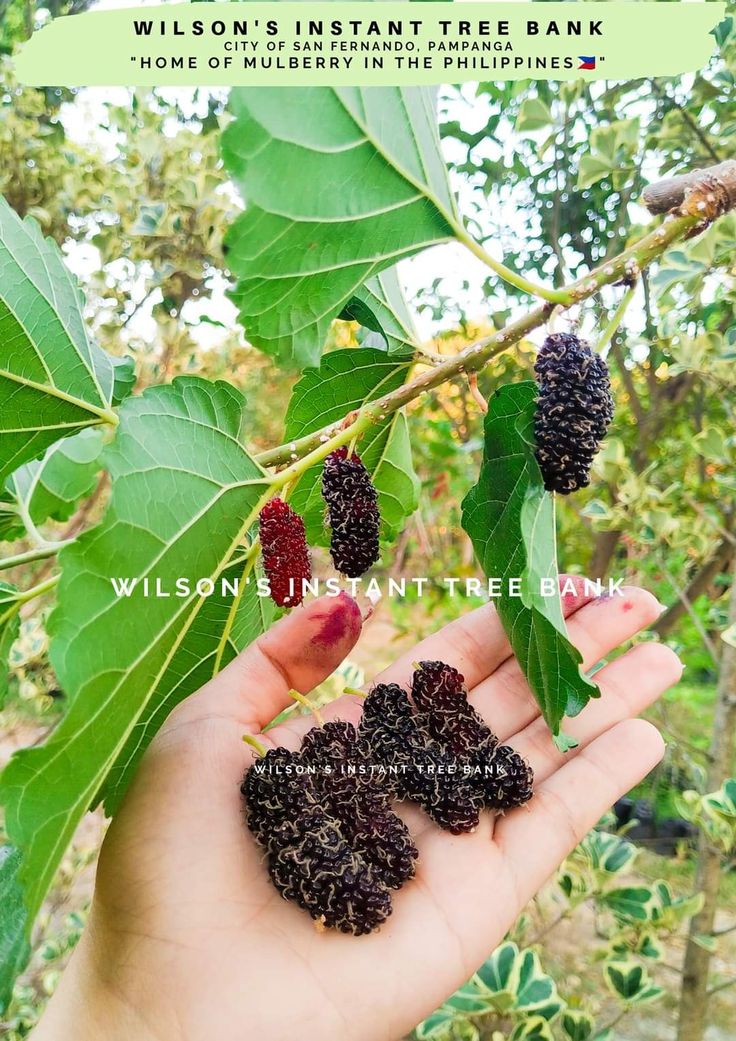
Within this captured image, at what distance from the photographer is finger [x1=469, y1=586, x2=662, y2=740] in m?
0.87

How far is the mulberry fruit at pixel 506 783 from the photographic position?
30.0 inches

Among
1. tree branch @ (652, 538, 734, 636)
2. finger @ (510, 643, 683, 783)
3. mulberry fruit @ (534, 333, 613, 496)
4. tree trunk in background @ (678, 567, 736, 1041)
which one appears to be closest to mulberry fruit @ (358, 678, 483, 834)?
finger @ (510, 643, 683, 783)

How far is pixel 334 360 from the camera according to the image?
0.66 meters

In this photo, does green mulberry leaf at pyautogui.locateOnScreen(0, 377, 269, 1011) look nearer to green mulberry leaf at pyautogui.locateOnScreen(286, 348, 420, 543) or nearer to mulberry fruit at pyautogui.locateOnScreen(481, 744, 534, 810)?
green mulberry leaf at pyautogui.locateOnScreen(286, 348, 420, 543)

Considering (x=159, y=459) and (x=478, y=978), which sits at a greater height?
(x=159, y=459)

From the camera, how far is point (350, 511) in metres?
0.60

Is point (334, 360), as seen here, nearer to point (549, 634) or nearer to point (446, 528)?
point (549, 634)

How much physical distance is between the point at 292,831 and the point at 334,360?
1.35 ft

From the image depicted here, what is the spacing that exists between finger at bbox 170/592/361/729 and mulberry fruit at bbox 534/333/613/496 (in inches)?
11.0

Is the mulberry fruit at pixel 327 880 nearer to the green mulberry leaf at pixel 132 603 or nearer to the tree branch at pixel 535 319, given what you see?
the green mulberry leaf at pixel 132 603

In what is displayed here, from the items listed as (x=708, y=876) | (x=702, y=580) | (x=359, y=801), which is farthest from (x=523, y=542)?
(x=702, y=580)

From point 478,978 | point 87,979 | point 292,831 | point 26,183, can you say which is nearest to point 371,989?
point 292,831

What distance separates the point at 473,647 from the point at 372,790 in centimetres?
23

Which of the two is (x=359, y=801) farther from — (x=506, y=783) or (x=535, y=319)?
(x=535, y=319)
